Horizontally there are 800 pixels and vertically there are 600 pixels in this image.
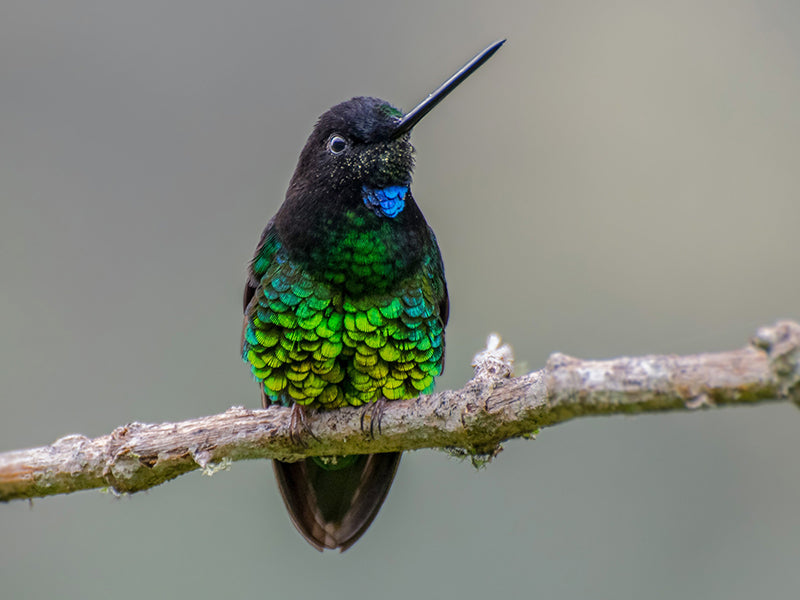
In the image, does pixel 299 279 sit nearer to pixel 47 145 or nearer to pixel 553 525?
pixel 553 525

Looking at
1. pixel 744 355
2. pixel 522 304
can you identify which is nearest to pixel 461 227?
pixel 522 304

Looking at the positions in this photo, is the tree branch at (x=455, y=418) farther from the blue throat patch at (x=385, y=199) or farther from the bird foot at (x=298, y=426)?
the blue throat patch at (x=385, y=199)

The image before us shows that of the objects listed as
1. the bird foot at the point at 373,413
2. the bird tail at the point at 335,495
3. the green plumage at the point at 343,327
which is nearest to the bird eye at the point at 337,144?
the green plumage at the point at 343,327

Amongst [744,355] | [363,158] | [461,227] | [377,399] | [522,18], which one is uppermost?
[522,18]

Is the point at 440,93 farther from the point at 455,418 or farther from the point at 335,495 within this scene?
the point at 335,495

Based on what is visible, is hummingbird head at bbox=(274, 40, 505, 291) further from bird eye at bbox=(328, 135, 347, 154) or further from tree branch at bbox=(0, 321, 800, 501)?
tree branch at bbox=(0, 321, 800, 501)

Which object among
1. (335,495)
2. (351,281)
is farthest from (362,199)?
(335,495)

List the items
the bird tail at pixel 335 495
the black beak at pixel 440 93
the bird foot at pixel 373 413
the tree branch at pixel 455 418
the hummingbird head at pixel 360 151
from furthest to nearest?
the bird tail at pixel 335 495 → the hummingbird head at pixel 360 151 → the black beak at pixel 440 93 → the bird foot at pixel 373 413 → the tree branch at pixel 455 418
